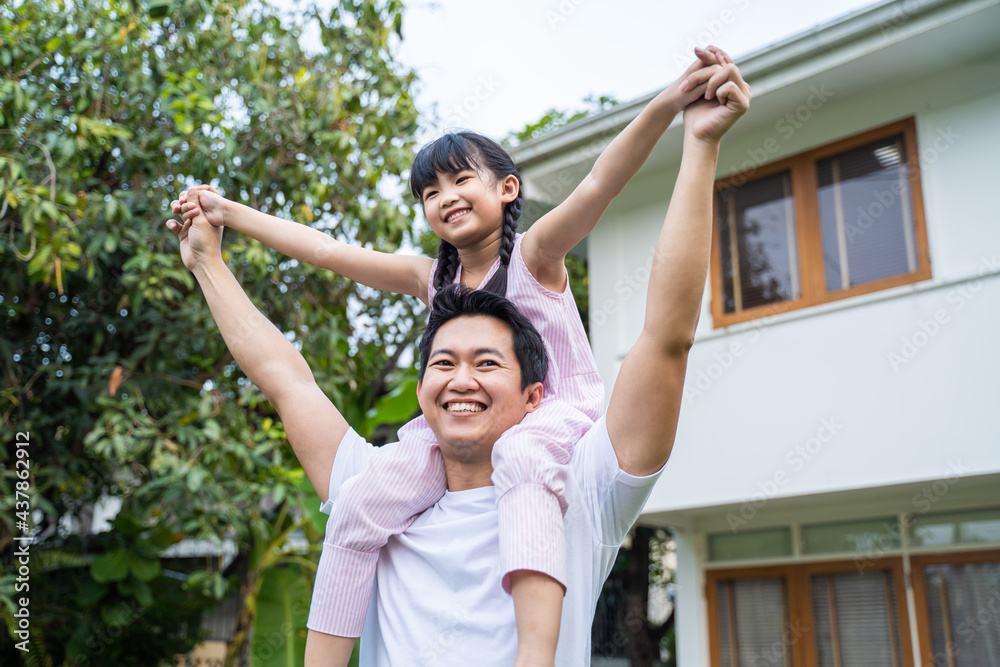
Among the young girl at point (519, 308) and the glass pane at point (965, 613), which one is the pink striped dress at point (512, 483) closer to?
the young girl at point (519, 308)

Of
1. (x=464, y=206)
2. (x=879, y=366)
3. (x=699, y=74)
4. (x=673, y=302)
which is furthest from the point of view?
(x=879, y=366)

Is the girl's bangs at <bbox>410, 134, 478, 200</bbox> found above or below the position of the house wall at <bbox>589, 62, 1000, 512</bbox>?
below

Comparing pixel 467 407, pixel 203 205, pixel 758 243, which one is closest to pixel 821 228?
pixel 758 243

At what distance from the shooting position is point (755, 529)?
23.6ft

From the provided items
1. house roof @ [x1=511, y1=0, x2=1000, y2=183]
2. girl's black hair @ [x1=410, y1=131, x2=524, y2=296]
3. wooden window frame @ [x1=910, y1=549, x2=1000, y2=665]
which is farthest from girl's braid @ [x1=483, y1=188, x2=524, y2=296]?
wooden window frame @ [x1=910, y1=549, x2=1000, y2=665]

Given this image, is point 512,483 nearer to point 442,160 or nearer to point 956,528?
point 442,160

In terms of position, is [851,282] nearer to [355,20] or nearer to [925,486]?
[925,486]

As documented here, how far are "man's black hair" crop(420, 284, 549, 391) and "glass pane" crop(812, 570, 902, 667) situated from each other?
226 inches

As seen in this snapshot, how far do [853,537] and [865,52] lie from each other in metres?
3.55

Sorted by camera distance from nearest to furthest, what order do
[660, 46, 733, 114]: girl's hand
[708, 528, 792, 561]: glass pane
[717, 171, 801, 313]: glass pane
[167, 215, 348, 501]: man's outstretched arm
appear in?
[660, 46, 733, 114]: girl's hand, [167, 215, 348, 501]: man's outstretched arm, [717, 171, 801, 313]: glass pane, [708, 528, 792, 561]: glass pane

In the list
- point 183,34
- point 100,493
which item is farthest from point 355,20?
point 100,493

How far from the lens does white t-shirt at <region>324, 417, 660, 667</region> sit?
1469 mm

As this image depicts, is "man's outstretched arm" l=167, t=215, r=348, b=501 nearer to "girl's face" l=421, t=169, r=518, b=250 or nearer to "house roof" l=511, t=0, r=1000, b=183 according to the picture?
"girl's face" l=421, t=169, r=518, b=250

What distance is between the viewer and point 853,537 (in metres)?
6.64
